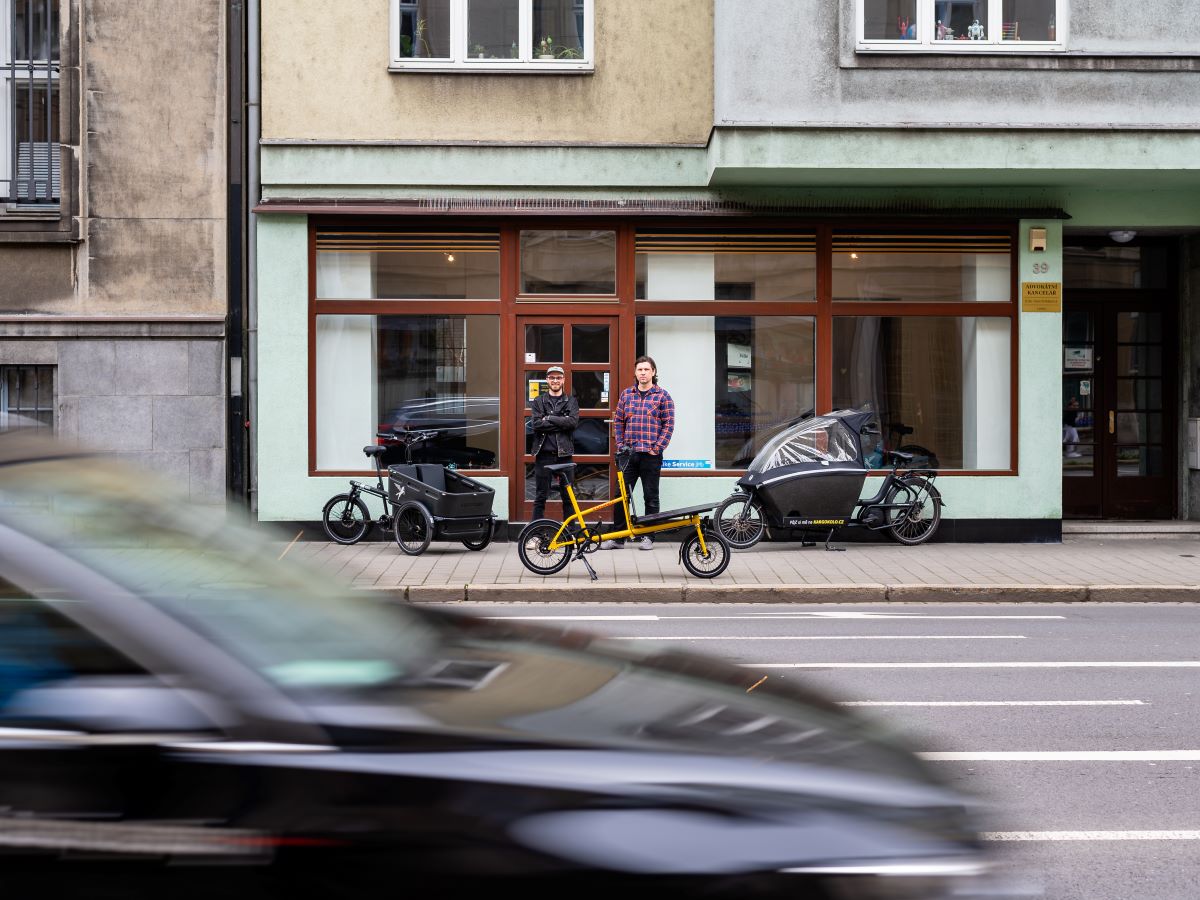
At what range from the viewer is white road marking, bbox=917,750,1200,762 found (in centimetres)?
584

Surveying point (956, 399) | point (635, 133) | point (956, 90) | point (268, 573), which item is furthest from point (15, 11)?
point (268, 573)

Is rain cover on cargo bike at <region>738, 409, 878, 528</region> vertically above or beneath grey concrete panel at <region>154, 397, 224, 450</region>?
beneath

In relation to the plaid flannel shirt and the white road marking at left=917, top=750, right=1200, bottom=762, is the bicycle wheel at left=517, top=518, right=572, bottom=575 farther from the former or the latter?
the white road marking at left=917, top=750, right=1200, bottom=762

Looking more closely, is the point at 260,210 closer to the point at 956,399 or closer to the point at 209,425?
Result: the point at 209,425

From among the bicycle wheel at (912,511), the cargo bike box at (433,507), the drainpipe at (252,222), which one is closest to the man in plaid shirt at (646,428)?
the cargo bike box at (433,507)

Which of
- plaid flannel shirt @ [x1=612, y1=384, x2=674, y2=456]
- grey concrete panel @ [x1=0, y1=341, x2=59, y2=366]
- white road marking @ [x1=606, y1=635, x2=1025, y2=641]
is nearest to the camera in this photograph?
white road marking @ [x1=606, y1=635, x2=1025, y2=641]

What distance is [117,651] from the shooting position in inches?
99.2

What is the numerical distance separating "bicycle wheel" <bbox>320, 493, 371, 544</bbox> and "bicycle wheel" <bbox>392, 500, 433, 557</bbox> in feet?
2.91

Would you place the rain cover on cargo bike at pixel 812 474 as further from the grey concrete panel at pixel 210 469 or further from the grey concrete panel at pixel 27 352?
the grey concrete panel at pixel 27 352

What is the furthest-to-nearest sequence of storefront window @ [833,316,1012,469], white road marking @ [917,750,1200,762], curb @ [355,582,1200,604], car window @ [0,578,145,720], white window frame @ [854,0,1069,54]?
1. storefront window @ [833,316,1012,469]
2. white window frame @ [854,0,1069,54]
3. curb @ [355,582,1200,604]
4. white road marking @ [917,750,1200,762]
5. car window @ [0,578,145,720]

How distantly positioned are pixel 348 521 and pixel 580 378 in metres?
3.04

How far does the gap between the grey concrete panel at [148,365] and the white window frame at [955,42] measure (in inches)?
324

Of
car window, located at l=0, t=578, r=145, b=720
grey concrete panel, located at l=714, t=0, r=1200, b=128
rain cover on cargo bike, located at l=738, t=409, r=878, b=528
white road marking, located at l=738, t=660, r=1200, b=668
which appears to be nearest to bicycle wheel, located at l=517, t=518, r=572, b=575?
rain cover on cargo bike, located at l=738, t=409, r=878, b=528

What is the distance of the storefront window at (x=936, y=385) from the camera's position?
15.5 metres
